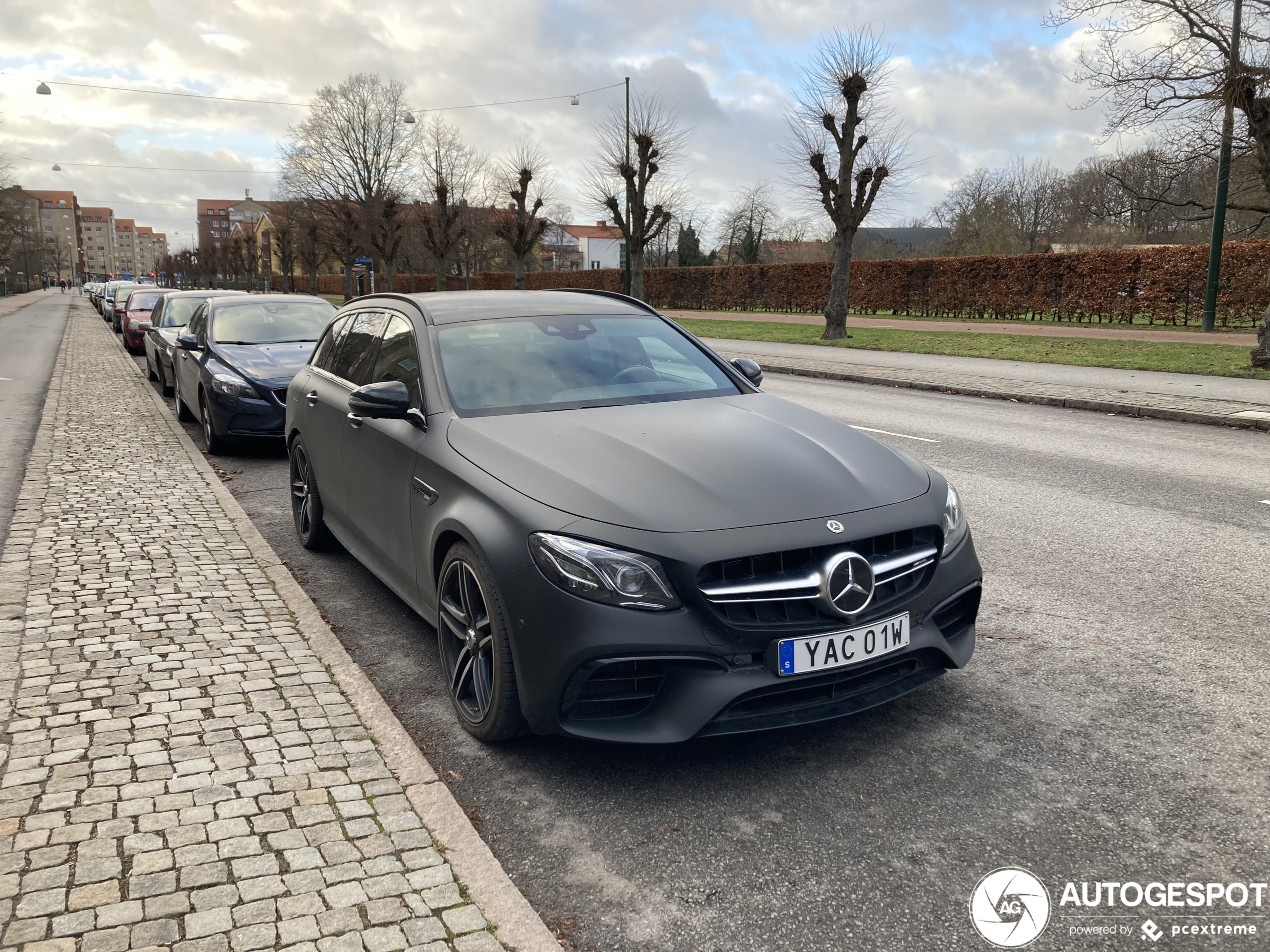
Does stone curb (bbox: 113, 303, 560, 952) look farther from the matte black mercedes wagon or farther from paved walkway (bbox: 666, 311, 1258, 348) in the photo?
paved walkway (bbox: 666, 311, 1258, 348)

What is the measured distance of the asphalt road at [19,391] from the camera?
8.46 m

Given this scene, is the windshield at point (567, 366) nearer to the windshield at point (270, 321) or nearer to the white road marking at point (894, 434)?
the white road marking at point (894, 434)

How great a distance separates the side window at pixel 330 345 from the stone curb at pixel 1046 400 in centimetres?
996

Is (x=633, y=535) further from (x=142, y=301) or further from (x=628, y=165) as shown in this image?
(x=628, y=165)

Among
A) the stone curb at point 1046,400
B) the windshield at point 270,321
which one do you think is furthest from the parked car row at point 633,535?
the stone curb at point 1046,400

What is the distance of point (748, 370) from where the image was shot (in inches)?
204

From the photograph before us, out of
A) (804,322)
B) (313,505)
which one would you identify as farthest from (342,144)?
(313,505)

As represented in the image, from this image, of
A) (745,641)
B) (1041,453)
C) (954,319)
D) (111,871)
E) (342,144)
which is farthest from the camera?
(342,144)

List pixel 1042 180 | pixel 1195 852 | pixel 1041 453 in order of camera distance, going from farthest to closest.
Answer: pixel 1042 180 → pixel 1041 453 → pixel 1195 852

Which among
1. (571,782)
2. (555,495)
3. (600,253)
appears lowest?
(571,782)

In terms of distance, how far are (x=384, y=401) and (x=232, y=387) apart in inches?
236

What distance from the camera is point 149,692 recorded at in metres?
3.78

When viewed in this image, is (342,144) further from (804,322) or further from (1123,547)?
(1123,547)

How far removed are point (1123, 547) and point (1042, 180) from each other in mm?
66216
